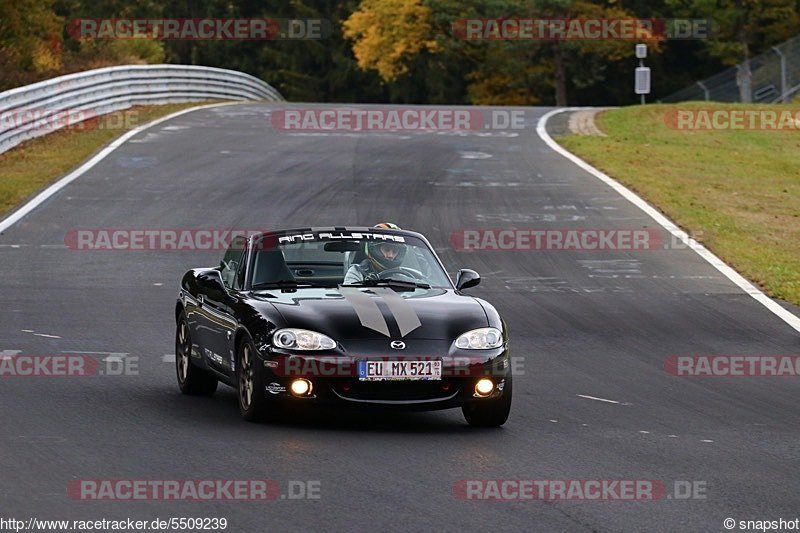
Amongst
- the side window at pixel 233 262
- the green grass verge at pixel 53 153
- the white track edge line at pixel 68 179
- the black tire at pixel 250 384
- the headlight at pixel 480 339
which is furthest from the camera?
the green grass verge at pixel 53 153

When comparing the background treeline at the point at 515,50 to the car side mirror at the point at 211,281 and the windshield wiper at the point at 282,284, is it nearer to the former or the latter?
the car side mirror at the point at 211,281

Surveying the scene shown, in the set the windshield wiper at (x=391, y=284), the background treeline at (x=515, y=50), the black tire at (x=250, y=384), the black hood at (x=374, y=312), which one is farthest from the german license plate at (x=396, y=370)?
the background treeline at (x=515, y=50)

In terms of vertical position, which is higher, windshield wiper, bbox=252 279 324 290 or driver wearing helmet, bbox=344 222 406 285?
driver wearing helmet, bbox=344 222 406 285

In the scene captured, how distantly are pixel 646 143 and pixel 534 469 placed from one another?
999 inches

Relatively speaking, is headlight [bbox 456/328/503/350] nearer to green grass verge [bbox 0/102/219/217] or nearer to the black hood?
the black hood

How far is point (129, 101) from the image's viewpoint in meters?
37.8

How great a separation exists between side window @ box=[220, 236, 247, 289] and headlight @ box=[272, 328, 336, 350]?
1519 millimetres

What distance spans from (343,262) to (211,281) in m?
1.03

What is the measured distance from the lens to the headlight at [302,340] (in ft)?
33.4

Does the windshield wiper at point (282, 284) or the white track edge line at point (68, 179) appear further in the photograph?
the white track edge line at point (68, 179)

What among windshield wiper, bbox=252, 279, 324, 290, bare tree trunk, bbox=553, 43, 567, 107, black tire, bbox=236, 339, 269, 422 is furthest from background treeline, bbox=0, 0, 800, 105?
black tire, bbox=236, 339, 269, 422

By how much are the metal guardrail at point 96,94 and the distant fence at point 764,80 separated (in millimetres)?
19086

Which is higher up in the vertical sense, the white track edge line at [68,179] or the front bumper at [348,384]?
the front bumper at [348,384]

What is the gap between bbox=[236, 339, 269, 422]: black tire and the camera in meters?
10.3
